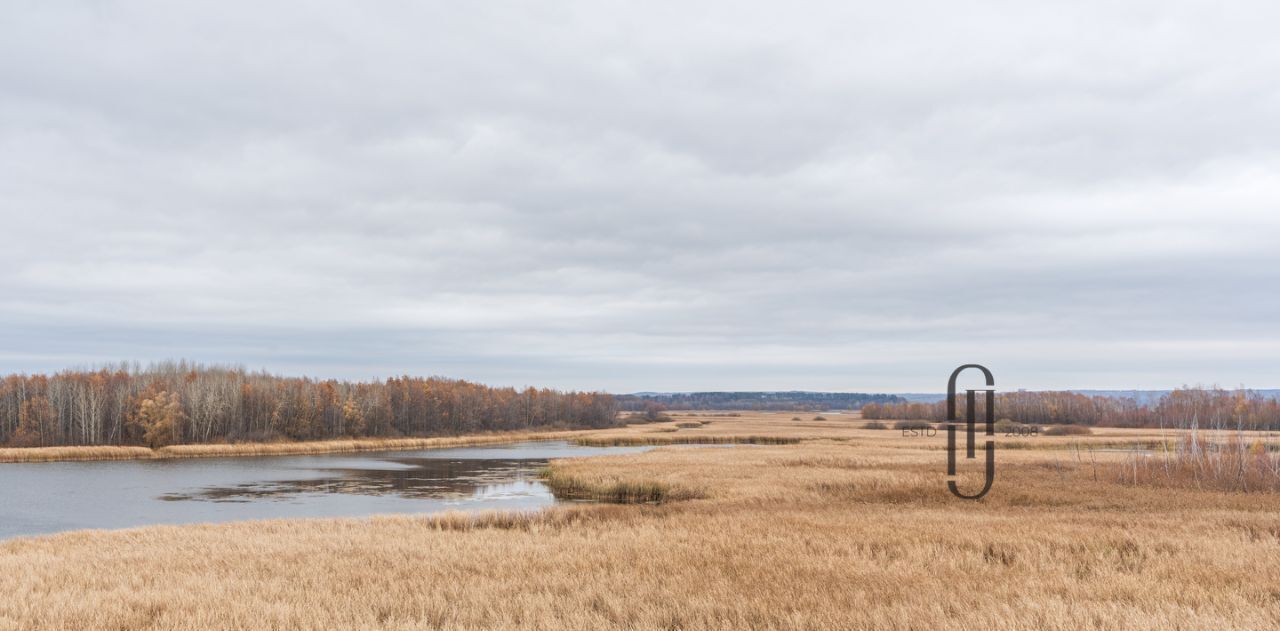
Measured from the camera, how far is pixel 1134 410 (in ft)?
488

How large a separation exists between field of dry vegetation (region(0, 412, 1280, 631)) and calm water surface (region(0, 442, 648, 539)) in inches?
418

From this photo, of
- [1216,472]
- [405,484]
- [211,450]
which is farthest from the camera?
[211,450]

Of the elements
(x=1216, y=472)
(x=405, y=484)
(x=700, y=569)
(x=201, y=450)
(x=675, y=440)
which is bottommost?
(x=675, y=440)

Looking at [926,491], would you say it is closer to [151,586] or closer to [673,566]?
[673,566]

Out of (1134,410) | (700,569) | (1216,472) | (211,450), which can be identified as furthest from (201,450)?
(1134,410)

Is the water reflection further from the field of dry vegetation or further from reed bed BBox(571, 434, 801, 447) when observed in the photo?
reed bed BBox(571, 434, 801, 447)

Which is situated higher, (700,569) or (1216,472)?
(700,569)

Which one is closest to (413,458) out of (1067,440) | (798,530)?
(798,530)

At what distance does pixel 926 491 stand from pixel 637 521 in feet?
42.8

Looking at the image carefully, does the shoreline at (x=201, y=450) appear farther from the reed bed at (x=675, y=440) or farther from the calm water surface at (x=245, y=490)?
the reed bed at (x=675, y=440)

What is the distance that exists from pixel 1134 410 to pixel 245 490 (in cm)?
15756

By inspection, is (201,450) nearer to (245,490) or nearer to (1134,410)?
(245,490)

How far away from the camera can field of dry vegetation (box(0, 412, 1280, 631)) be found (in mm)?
10133

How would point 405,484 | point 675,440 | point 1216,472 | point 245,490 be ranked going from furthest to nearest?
point 675,440 → point 405,484 → point 245,490 → point 1216,472
